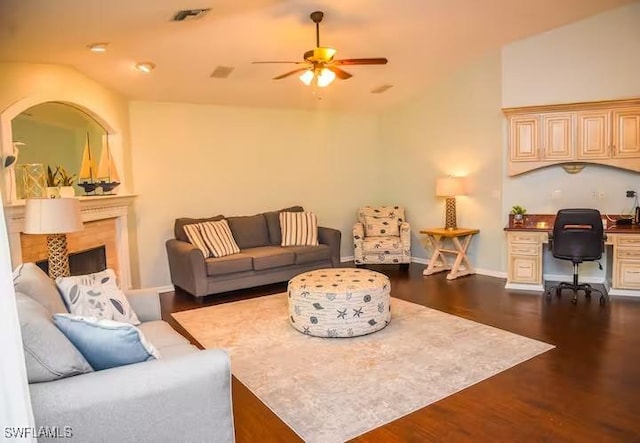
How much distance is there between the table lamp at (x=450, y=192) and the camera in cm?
642

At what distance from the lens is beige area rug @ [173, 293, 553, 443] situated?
2779mm

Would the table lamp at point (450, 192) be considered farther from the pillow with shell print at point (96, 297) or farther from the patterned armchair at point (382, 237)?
the pillow with shell print at point (96, 297)

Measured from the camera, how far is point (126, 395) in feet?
5.78

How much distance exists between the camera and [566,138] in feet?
18.2

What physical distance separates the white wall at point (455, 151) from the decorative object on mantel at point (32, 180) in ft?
17.0

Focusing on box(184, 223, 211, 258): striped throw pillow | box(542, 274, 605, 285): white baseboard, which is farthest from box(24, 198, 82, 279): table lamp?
box(542, 274, 605, 285): white baseboard

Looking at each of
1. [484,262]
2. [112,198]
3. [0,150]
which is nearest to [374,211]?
[484,262]

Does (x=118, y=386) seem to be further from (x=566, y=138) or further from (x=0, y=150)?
(x=566, y=138)

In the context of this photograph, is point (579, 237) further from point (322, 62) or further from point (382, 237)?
point (322, 62)

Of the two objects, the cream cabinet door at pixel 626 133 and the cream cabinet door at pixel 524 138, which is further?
the cream cabinet door at pixel 524 138

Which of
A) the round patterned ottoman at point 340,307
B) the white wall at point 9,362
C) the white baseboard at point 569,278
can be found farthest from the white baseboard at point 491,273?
the white wall at point 9,362

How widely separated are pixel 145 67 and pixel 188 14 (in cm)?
126

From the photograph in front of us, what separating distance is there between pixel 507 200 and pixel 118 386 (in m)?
5.53

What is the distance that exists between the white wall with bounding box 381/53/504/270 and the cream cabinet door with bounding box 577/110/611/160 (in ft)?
3.23
